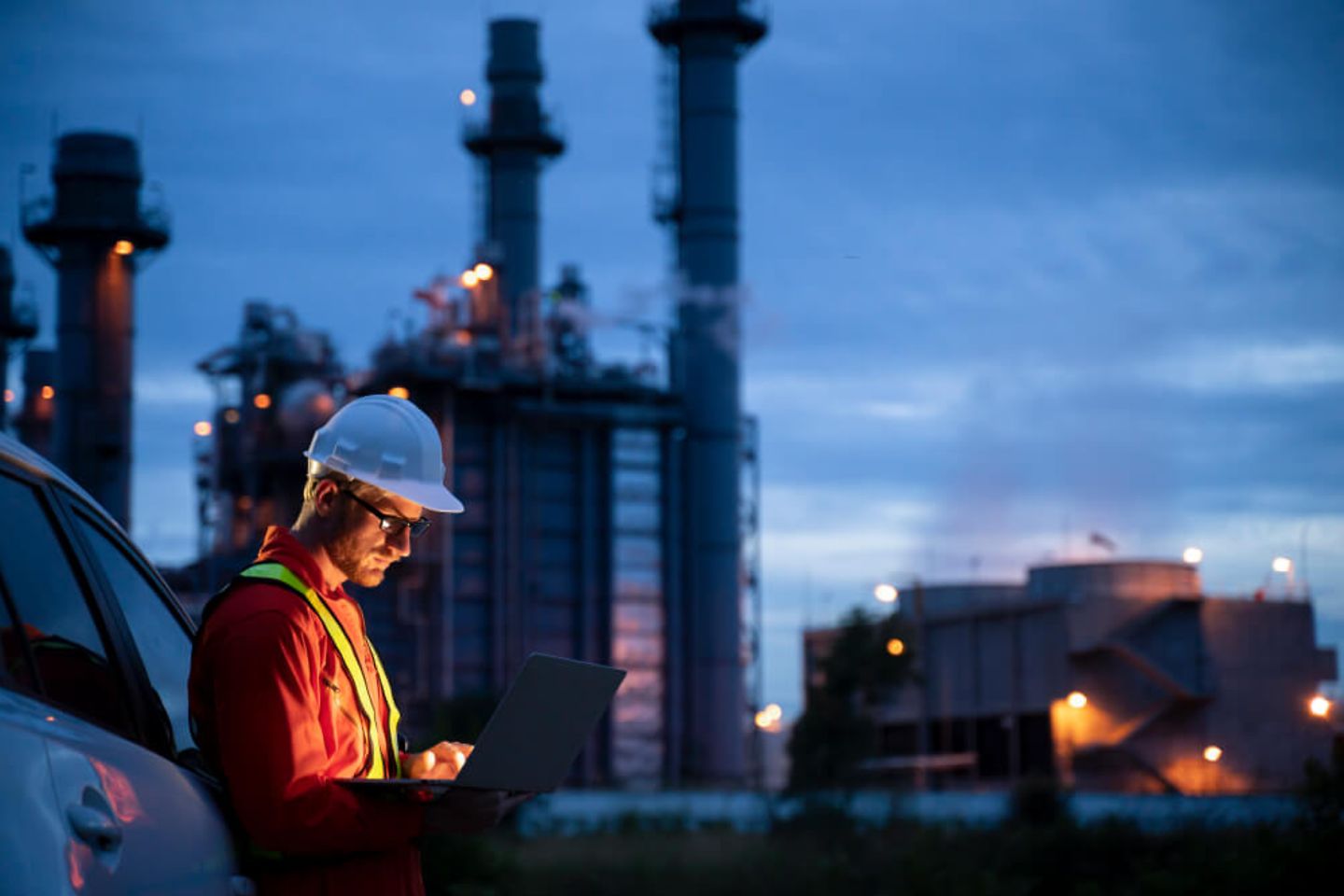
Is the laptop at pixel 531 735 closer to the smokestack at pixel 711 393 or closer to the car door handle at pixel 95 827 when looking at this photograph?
the car door handle at pixel 95 827

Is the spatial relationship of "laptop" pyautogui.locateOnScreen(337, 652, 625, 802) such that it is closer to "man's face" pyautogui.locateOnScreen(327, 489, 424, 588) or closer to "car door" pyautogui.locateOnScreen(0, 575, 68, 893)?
"man's face" pyautogui.locateOnScreen(327, 489, 424, 588)

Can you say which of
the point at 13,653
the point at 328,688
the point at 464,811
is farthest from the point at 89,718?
the point at 464,811

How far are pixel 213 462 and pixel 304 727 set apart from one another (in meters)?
53.1

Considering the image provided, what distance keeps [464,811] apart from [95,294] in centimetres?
4931

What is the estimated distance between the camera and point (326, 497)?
441 centimetres

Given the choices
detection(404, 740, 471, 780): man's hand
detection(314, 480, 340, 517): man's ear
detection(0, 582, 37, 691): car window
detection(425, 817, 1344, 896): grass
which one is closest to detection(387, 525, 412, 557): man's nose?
detection(314, 480, 340, 517): man's ear

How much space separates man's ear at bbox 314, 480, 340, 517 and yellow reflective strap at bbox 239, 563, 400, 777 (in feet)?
0.80

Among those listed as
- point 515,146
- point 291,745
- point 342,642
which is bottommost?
point 291,745

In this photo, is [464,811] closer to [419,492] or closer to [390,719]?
[390,719]

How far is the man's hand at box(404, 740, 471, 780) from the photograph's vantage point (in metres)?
4.46

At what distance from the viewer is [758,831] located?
24.6 metres

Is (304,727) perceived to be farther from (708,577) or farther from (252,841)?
(708,577)

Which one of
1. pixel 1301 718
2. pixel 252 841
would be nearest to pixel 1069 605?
pixel 1301 718

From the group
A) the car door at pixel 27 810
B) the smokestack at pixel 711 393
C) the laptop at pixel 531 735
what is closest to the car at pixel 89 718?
the car door at pixel 27 810
